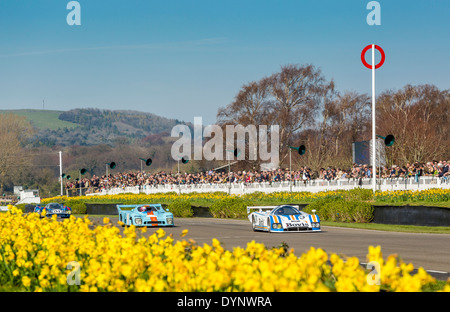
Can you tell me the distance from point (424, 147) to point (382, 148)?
142 inches

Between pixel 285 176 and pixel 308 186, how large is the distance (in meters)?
5.86

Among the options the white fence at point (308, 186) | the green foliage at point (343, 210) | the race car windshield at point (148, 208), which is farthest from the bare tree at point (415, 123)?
the race car windshield at point (148, 208)

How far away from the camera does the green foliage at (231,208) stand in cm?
4106

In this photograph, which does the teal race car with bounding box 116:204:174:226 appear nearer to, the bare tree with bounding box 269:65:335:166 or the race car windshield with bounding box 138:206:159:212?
the race car windshield with bounding box 138:206:159:212

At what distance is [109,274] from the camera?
6816 mm

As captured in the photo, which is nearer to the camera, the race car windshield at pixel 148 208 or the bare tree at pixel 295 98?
the race car windshield at pixel 148 208

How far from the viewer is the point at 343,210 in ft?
108

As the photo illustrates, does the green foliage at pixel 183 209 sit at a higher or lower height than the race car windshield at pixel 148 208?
lower

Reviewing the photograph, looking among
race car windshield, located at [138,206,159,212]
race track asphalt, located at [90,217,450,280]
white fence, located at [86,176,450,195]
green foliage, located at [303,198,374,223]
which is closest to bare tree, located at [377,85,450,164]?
white fence, located at [86,176,450,195]

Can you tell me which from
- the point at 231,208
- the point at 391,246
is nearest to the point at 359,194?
the point at 231,208

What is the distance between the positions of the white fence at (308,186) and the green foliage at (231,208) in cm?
486

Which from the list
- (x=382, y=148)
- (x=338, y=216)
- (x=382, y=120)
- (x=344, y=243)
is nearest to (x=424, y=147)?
(x=382, y=148)

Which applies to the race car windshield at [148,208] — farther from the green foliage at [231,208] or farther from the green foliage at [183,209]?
the green foliage at [183,209]

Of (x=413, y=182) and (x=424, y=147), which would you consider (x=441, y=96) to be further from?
(x=413, y=182)
